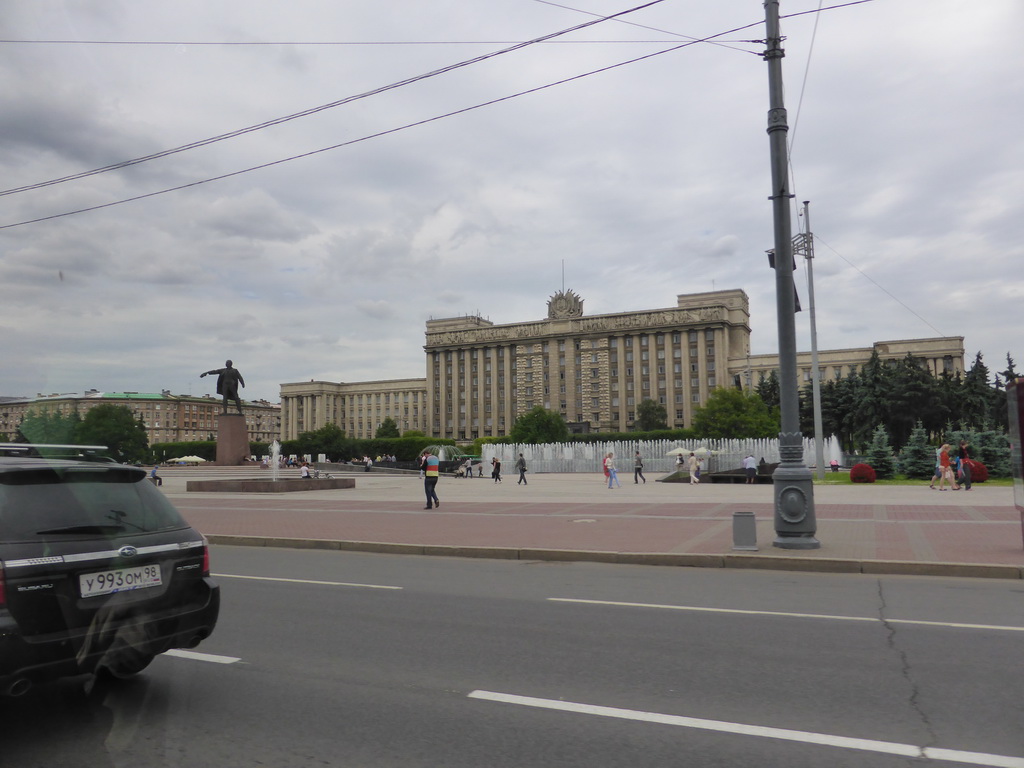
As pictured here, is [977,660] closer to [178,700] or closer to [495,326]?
[178,700]

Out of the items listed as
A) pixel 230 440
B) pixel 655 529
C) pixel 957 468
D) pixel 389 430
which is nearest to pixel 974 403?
pixel 957 468

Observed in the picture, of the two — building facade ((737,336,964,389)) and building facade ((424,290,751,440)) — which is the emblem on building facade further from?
building facade ((737,336,964,389))

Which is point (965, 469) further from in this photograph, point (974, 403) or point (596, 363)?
point (596, 363)

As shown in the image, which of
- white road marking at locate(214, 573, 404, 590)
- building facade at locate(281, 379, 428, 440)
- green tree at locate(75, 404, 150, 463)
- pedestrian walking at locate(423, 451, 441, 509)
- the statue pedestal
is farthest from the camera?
building facade at locate(281, 379, 428, 440)

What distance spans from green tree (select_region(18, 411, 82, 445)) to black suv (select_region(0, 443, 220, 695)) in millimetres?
8678

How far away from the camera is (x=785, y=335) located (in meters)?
11.9

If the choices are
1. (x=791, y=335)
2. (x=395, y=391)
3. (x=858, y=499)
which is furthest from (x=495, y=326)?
(x=791, y=335)

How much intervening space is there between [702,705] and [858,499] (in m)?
20.1

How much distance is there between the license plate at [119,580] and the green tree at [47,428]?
30.8ft

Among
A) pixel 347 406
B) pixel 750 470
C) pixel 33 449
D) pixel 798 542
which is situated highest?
pixel 347 406

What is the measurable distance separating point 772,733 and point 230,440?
42.2m

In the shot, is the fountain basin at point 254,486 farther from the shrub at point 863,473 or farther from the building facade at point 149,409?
the shrub at point 863,473

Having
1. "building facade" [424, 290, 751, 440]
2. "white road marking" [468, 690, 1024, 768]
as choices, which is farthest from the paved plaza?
"building facade" [424, 290, 751, 440]

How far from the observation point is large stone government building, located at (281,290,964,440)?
132m
